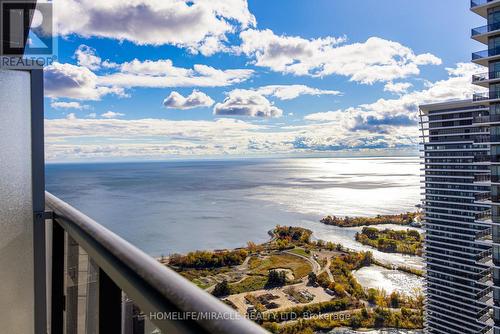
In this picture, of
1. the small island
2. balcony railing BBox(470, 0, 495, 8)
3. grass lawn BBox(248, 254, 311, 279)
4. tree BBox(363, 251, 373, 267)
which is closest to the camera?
balcony railing BBox(470, 0, 495, 8)

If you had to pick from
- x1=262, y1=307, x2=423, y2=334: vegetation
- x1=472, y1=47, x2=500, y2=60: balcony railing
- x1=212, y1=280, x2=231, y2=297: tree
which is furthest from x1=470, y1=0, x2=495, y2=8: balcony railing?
x1=212, y1=280, x2=231, y2=297: tree

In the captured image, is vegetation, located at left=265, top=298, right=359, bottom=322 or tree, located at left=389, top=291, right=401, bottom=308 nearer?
vegetation, located at left=265, top=298, right=359, bottom=322

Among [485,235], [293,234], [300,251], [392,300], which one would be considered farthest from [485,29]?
[293,234]

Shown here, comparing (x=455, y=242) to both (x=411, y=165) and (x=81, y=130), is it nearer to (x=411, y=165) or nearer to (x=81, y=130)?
(x=81, y=130)

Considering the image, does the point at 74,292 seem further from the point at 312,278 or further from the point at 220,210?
the point at 220,210

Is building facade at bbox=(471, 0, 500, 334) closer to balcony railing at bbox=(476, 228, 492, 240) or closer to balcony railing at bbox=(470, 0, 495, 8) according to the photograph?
balcony railing at bbox=(470, 0, 495, 8)

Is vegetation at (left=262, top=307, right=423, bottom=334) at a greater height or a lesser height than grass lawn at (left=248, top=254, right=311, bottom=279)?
lesser
